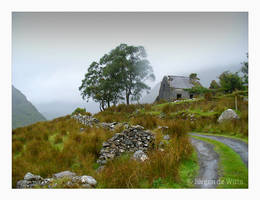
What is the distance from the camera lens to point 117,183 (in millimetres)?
3090

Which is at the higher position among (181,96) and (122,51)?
(122,51)

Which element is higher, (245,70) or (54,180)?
(245,70)

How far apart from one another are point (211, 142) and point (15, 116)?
16.8 ft

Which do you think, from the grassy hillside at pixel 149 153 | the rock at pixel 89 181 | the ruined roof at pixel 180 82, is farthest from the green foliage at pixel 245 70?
the rock at pixel 89 181

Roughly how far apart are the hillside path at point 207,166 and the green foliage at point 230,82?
1604 millimetres

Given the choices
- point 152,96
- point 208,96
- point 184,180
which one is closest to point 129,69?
point 152,96

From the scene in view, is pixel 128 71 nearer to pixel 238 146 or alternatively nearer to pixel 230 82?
pixel 230 82

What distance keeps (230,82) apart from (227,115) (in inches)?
36.8

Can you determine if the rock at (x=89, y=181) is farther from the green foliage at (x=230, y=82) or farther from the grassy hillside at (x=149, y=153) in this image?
Answer: the green foliage at (x=230, y=82)

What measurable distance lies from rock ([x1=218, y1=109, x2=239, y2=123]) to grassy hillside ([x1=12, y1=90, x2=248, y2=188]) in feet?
0.38

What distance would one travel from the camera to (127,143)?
5043 millimetres

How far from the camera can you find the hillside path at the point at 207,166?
2803 millimetres
